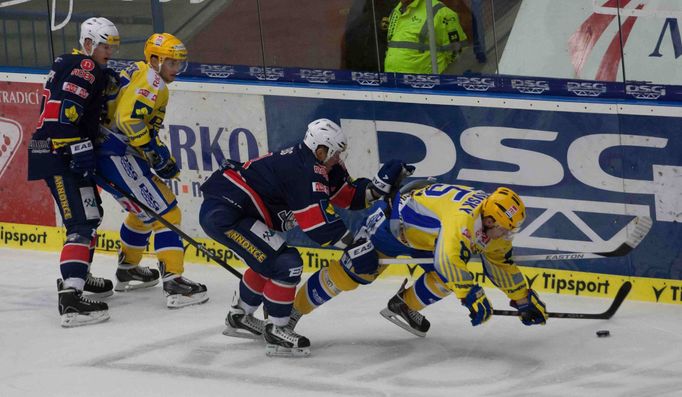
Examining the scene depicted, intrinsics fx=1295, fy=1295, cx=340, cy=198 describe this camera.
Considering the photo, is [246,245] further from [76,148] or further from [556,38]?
[556,38]

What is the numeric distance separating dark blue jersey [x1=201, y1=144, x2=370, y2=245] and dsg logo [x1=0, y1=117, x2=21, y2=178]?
2.90 metres

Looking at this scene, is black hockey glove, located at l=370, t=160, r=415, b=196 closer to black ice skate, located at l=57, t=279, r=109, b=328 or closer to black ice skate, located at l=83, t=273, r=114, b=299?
black ice skate, located at l=57, t=279, r=109, b=328

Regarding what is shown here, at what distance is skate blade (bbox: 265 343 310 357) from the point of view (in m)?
6.25

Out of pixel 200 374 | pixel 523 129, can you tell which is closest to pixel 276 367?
pixel 200 374

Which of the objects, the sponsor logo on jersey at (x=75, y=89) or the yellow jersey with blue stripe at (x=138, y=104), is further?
the yellow jersey with blue stripe at (x=138, y=104)

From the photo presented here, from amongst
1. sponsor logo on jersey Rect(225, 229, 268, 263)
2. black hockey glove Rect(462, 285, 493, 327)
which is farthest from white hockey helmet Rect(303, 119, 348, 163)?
black hockey glove Rect(462, 285, 493, 327)

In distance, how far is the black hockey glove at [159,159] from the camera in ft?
23.7

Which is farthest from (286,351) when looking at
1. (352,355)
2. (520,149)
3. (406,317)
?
(520,149)

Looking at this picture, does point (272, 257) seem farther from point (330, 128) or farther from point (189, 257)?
point (189, 257)

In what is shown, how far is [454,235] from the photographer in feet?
19.2

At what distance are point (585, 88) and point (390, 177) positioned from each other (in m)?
1.28

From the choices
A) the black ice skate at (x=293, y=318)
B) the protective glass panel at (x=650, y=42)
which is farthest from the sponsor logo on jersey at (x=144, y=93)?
the protective glass panel at (x=650, y=42)

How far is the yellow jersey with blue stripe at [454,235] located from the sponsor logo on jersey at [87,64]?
1894 mm

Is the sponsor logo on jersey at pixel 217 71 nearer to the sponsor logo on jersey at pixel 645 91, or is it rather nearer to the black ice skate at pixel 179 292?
the black ice skate at pixel 179 292
